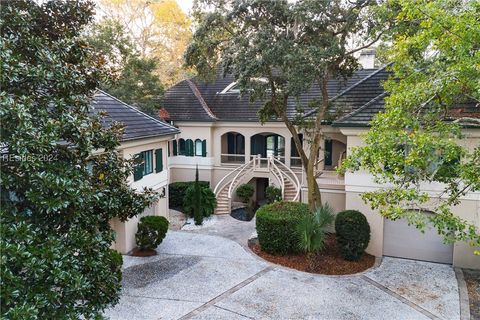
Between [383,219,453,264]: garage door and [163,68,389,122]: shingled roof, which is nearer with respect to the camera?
[383,219,453,264]: garage door

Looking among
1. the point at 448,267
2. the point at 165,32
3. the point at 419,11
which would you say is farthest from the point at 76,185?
the point at 165,32

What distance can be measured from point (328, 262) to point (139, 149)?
30.4ft

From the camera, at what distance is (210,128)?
25.7 metres

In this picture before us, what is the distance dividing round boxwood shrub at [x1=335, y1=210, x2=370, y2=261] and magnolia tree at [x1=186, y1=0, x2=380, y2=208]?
2.67m

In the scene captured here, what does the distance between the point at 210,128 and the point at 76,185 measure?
2035 centimetres

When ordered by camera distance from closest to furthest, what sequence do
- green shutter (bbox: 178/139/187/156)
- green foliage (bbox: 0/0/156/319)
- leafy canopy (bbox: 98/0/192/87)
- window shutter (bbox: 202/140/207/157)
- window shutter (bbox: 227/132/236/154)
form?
green foliage (bbox: 0/0/156/319)
window shutter (bbox: 202/140/207/157)
green shutter (bbox: 178/139/187/156)
window shutter (bbox: 227/132/236/154)
leafy canopy (bbox: 98/0/192/87)

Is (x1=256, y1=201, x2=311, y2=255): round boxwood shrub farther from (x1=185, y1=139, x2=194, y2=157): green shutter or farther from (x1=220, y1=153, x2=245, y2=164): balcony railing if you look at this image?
(x1=185, y1=139, x2=194, y2=157): green shutter

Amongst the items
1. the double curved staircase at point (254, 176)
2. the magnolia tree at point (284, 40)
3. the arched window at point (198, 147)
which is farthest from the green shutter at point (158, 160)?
the arched window at point (198, 147)

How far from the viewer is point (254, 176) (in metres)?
24.4

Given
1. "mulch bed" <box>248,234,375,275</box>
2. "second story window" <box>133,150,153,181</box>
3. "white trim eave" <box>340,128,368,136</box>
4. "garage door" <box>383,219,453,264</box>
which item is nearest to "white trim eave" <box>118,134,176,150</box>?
"second story window" <box>133,150,153,181</box>

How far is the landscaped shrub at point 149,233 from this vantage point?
1539cm

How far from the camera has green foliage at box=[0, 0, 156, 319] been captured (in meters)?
4.91

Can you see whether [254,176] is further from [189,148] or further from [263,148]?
[189,148]

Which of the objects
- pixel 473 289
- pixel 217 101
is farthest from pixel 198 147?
pixel 473 289
